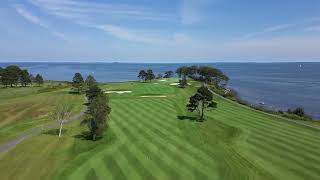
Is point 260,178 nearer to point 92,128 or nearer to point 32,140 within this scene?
point 92,128

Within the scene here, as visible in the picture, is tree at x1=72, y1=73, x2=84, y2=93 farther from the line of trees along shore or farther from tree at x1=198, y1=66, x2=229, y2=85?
tree at x1=198, y1=66, x2=229, y2=85

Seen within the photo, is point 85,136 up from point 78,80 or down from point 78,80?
down

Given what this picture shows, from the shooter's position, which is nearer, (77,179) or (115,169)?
(77,179)

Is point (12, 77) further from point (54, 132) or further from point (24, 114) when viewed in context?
point (54, 132)

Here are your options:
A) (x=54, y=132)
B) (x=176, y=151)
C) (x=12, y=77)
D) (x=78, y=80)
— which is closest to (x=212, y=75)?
(x=78, y=80)

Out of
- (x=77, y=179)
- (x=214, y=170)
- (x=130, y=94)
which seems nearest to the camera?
(x=77, y=179)

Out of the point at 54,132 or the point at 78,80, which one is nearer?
the point at 54,132

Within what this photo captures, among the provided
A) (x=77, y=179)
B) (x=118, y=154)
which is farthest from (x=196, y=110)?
(x=77, y=179)

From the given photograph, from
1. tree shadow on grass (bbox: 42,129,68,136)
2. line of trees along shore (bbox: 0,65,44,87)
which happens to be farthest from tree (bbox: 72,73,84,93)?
tree shadow on grass (bbox: 42,129,68,136)
